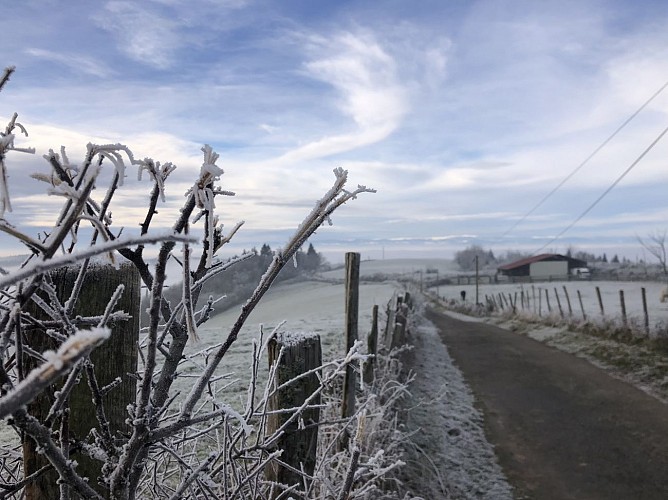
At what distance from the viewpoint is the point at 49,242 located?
81cm

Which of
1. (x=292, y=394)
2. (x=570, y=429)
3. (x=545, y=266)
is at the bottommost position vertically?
(x=570, y=429)

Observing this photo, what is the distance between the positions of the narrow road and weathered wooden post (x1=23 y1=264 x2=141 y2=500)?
540 centimetres

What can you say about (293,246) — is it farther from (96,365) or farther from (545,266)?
(545,266)

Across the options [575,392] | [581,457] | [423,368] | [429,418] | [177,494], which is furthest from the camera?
[423,368]

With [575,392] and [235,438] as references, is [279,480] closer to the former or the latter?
[235,438]

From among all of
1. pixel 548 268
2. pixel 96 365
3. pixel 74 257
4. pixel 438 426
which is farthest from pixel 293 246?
pixel 548 268

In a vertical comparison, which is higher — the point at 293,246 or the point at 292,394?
the point at 293,246

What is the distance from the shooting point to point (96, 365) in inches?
60.4

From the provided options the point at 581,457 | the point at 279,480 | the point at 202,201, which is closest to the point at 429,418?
the point at 581,457

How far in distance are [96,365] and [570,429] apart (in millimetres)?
7963

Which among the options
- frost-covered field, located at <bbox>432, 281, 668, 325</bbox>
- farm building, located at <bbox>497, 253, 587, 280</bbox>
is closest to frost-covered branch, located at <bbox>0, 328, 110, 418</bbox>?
frost-covered field, located at <bbox>432, 281, 668, 325</bbox>

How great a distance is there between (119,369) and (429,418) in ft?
22.6

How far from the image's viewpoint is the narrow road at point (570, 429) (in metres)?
6.04

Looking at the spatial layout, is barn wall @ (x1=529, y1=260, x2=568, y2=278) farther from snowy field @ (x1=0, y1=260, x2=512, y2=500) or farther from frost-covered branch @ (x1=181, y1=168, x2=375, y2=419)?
frost-covered branch @ (x1=181, y1=168, x2=375, y2=419)
